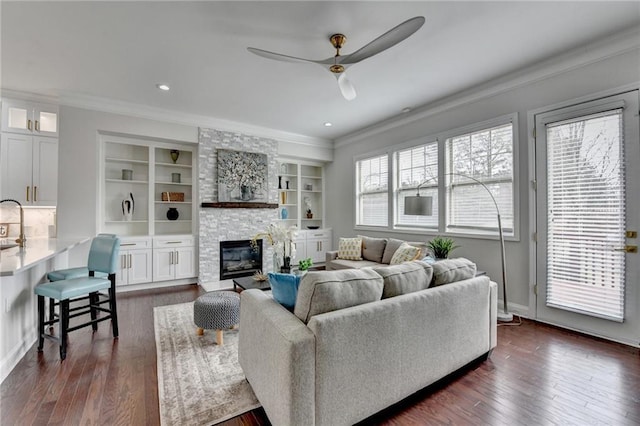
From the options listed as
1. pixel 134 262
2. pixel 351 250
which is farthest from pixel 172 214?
pixel 351 250

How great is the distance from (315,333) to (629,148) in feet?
11.3

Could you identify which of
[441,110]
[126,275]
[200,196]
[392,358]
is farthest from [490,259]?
[126,275]

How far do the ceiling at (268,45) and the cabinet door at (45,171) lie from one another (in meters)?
0.74

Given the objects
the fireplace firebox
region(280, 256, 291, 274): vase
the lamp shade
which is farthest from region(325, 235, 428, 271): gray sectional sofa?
the fireplace firebox

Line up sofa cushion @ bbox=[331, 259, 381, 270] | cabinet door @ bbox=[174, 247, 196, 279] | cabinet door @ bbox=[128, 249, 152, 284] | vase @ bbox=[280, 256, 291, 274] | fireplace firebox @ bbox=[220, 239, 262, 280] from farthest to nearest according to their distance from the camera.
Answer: fireplace firebox @ bbox=[220, 239, 262, 280] → cabinet door @ bbox=[174, 247, 196, 279] → cabinet door @ bbox=[128, 249, 152, 284] → sofa cushion @ bbox=[331, 259, 381, 270] → vase @ bbox=[280, 256, 291, 274]

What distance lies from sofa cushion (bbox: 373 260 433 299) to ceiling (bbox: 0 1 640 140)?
7.00ft

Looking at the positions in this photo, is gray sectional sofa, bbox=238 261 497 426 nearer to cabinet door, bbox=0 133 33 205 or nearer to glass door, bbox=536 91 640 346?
glass door, bbox=536 91 640 346

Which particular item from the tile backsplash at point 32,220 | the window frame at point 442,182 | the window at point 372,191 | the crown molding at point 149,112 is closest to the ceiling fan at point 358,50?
the window frame at point 442,182

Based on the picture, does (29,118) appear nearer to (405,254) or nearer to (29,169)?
(29,169)

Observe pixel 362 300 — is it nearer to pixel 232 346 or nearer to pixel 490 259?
pixel 232 346

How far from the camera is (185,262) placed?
5066mm

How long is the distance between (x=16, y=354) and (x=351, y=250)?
13.4ft

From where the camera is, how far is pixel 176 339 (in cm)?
283

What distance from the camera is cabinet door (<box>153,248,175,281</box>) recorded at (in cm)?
480
